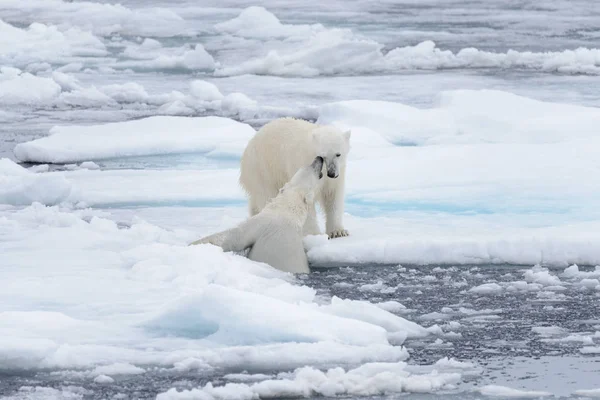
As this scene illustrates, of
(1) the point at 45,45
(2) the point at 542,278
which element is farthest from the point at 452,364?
(1) the point at 45,45

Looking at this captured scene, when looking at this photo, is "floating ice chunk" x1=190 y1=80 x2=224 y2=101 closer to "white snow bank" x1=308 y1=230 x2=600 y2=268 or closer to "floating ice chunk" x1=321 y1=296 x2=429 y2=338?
"white snow bank" x1=308 y1=230 x2=600 y2=268

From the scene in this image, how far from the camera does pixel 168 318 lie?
3908mm

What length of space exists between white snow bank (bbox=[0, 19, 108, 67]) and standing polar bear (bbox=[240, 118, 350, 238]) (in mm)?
9170

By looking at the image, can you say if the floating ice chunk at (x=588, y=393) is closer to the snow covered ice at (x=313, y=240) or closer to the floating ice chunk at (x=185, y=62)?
the snow covered ice at (x=313, y=240)

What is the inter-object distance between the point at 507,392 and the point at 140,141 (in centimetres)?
591

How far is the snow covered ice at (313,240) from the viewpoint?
3.60 meters

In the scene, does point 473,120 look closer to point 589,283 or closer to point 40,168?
point 40,168

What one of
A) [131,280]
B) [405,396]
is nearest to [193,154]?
[131,280]

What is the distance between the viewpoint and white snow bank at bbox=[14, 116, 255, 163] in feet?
28.4

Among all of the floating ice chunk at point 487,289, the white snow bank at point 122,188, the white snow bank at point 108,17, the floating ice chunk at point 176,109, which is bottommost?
the floating ice chunk at point 487,289

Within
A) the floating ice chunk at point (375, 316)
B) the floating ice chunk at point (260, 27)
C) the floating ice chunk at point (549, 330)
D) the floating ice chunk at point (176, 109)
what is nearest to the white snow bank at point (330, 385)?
the floating ice chunk at point (375, 316)

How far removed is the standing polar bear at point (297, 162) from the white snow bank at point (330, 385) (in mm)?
2033

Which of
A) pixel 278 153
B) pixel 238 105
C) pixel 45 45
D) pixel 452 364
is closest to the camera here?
pixel 452 364

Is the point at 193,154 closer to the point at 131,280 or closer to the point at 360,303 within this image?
the point at 131,280
